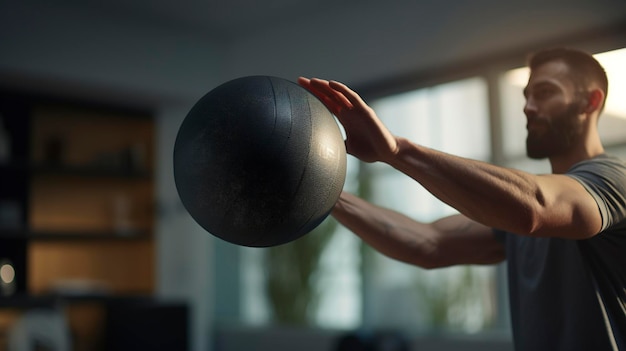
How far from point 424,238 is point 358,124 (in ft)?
2.27

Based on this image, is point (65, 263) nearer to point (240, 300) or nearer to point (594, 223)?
point (240, 300)

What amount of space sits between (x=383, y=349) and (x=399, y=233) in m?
2.68

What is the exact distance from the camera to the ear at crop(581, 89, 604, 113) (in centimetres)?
197

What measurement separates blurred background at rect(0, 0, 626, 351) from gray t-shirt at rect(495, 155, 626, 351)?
7.43 ft

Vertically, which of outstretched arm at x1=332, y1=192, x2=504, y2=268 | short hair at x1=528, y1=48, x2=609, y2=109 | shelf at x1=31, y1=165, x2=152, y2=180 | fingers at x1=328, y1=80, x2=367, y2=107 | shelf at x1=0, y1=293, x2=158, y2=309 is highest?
shelf at x1=31, y1=165, x2=152, y2=180

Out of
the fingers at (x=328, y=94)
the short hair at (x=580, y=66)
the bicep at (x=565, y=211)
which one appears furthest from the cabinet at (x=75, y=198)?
the bicep at (x=565, y=211)

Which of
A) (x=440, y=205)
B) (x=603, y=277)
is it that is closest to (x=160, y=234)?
(x=440, y=205)

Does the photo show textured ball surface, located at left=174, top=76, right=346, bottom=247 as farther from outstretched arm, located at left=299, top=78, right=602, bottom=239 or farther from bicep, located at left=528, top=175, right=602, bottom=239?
bicep, located at left=528, top=175, right=602, bottom=239

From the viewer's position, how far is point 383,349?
15.1 ft

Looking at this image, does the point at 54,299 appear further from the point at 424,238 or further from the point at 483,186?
the point at 483,186

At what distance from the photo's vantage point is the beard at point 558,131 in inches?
76.6

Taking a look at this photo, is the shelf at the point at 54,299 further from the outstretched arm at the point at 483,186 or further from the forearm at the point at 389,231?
the outstretched arm at the point at 483,186

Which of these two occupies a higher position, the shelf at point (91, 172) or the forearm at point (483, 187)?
the shelf at point (91, 172)

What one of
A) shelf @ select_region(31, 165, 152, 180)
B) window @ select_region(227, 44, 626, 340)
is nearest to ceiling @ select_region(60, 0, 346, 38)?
window @ select_region(227, 44, 626, 340)
